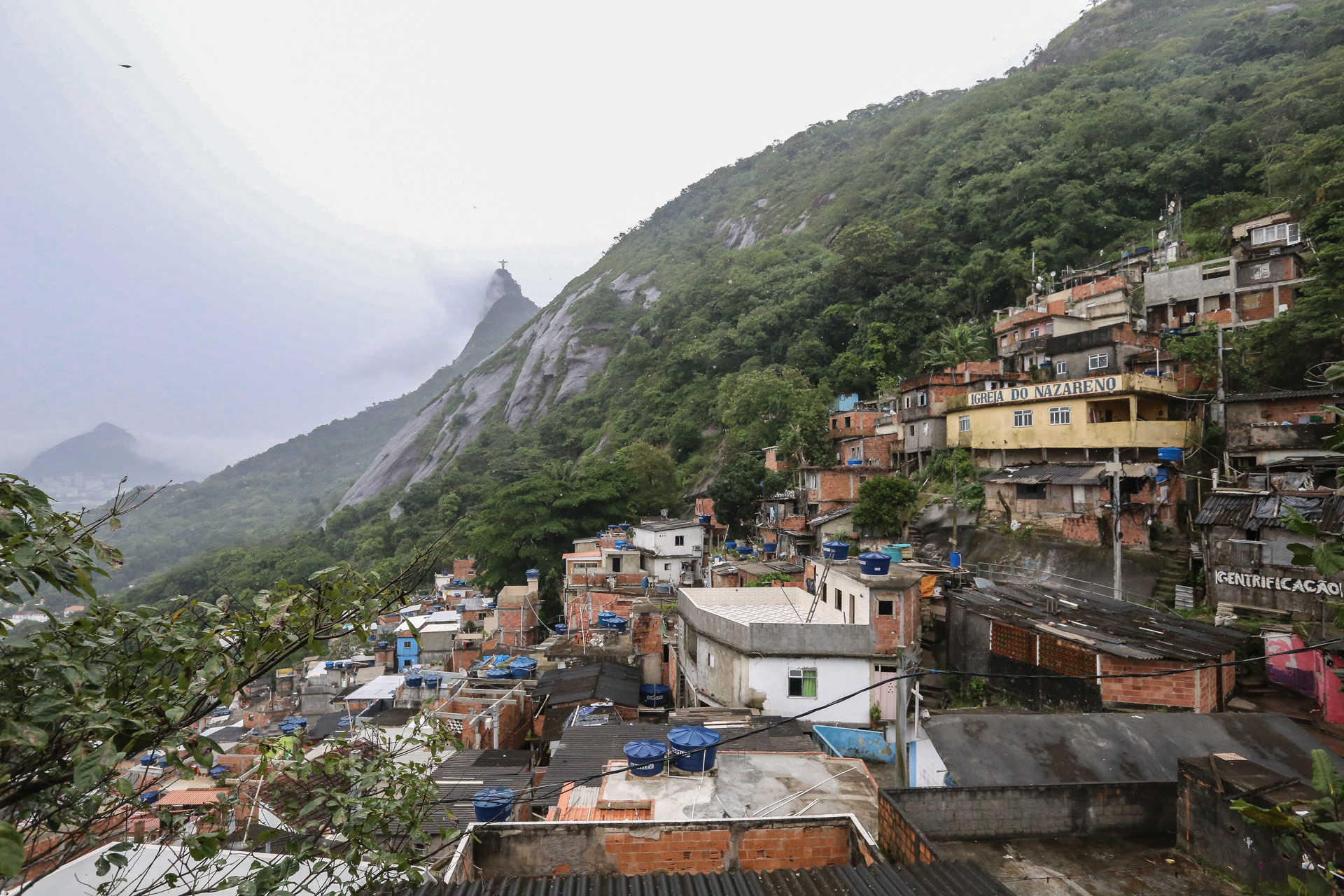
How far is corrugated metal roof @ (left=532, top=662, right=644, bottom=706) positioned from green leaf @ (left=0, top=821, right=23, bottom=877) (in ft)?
47.2

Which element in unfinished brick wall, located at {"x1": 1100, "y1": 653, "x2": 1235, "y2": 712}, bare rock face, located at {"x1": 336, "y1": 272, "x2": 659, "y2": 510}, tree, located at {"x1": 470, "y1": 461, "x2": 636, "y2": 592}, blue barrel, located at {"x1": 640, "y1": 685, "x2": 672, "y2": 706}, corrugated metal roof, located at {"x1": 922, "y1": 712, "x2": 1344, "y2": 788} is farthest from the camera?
bare rock face, located at {"x1": 336, "y1": 272, "x2": 659, "y2": 510}

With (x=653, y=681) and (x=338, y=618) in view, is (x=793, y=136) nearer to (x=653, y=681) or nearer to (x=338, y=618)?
(x=653, y=681)

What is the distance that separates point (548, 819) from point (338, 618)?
541cm

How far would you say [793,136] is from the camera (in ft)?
348

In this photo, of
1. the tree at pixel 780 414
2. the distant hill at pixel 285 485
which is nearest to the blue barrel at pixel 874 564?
the tree at pixel 780 414

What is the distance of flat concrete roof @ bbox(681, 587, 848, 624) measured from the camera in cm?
1531

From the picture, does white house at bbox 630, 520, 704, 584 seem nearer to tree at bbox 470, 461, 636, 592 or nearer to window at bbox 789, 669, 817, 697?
tree at bbox 470, 461, 636, 592

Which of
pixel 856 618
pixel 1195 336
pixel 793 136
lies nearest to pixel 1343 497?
pixel 856 618

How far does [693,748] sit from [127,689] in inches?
261

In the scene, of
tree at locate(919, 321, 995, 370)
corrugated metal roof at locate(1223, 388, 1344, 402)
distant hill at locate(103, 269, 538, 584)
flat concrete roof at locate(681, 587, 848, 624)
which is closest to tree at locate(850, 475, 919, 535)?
flat concrete roof at locate(681, 587, 848, 624)

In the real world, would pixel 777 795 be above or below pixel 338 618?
below

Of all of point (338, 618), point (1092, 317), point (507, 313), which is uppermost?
point (507, 313)

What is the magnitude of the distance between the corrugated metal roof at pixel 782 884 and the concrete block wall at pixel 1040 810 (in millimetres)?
1508

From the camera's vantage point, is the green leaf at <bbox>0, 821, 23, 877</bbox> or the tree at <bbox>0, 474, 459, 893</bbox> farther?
the tree at <bbox>0, 474, 459, 893</bbox>
